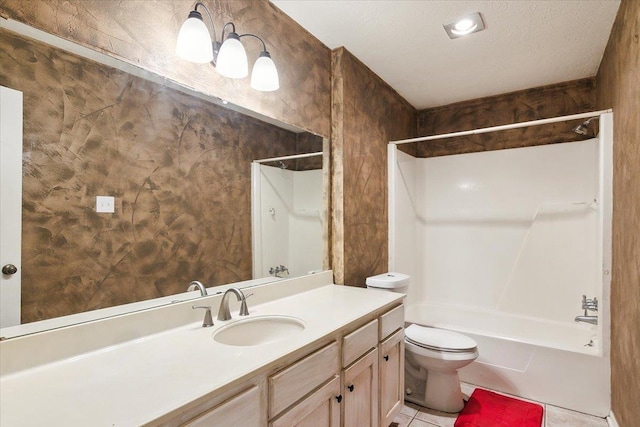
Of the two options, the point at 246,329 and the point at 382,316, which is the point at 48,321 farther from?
the point at 382,316

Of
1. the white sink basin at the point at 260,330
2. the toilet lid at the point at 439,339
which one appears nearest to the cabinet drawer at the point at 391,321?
the toilet lid at the point at 439,339

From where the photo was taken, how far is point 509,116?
307cm

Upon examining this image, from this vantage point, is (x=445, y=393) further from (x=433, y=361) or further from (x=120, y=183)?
(x=120, y=183)

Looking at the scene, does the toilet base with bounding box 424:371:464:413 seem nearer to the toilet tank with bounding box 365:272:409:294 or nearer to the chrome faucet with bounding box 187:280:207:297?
the toilet tank with bounding box 365:272:409:294

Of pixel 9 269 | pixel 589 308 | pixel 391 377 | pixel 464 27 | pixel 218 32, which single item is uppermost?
pixel 464 27

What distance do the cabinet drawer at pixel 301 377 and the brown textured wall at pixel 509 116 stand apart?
276 cm

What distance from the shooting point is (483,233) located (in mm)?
3227

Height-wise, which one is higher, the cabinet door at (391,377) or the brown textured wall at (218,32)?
the brown textured wall at (218,32)

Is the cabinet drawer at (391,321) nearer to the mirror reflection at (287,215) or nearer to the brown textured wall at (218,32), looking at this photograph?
the mirror reflection at (287,215)

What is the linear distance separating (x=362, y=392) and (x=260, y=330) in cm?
58

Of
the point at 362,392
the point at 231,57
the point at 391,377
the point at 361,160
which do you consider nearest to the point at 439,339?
the point at 391,377

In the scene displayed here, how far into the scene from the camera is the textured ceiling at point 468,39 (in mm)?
1840

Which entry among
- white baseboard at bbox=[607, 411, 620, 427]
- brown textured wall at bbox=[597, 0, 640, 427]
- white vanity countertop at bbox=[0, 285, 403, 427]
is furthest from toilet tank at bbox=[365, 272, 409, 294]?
white baseboard at bbox=[607, 411, 620, 427]

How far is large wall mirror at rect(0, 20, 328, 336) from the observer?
102cm
